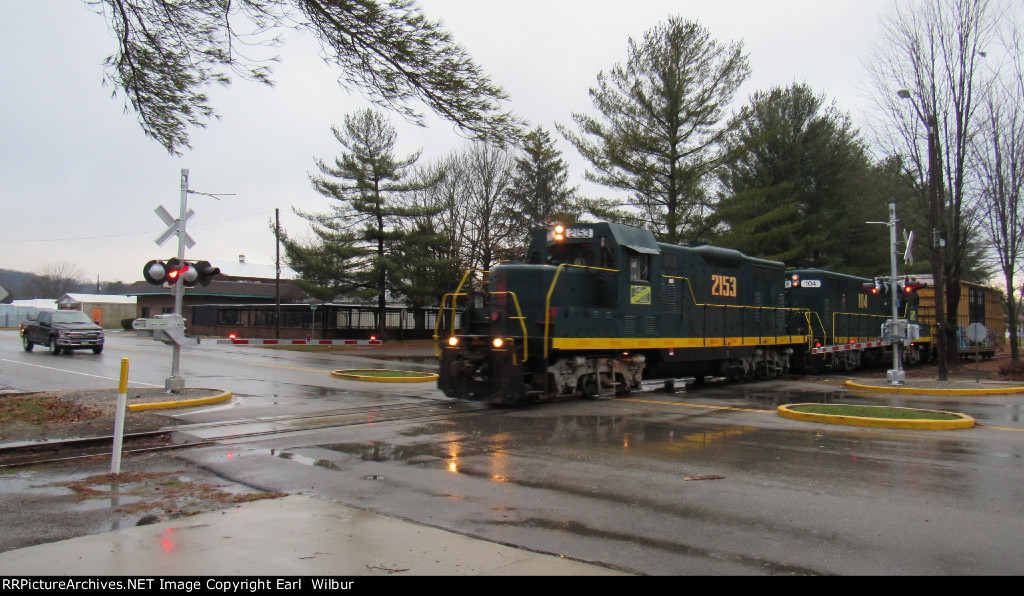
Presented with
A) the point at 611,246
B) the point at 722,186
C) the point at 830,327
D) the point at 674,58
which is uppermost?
the point at 674,58

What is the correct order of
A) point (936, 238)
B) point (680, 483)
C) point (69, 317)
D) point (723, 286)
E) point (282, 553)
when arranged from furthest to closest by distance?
point (69, 317)
point (936, 238)
point (723, 286)
point (680, 483)
point (282, 553)

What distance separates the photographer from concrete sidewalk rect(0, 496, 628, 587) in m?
4.05

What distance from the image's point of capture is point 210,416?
1136cm

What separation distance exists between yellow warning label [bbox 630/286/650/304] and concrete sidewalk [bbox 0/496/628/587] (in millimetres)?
10321

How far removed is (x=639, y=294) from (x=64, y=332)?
23.7 metres

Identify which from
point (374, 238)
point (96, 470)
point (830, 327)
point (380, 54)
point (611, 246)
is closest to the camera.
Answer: point (380, 54)

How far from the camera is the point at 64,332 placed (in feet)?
85.6

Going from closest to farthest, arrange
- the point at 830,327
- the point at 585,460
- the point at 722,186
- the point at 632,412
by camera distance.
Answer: the point at 585,460 < the point at 632,412 < the point at 830,327 < the point at 722,186

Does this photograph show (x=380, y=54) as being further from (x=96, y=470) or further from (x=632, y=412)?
(x=632, y=412)

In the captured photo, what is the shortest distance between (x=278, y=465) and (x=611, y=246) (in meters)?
8.82

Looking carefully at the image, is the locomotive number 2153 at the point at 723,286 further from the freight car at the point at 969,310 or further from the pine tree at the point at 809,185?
the pine tree at the point at 809,185

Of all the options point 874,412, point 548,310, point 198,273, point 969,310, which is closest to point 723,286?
point 874,412

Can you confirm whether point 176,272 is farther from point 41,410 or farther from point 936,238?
point 936,238

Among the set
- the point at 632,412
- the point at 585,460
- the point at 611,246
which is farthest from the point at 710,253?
the point at 585,460
